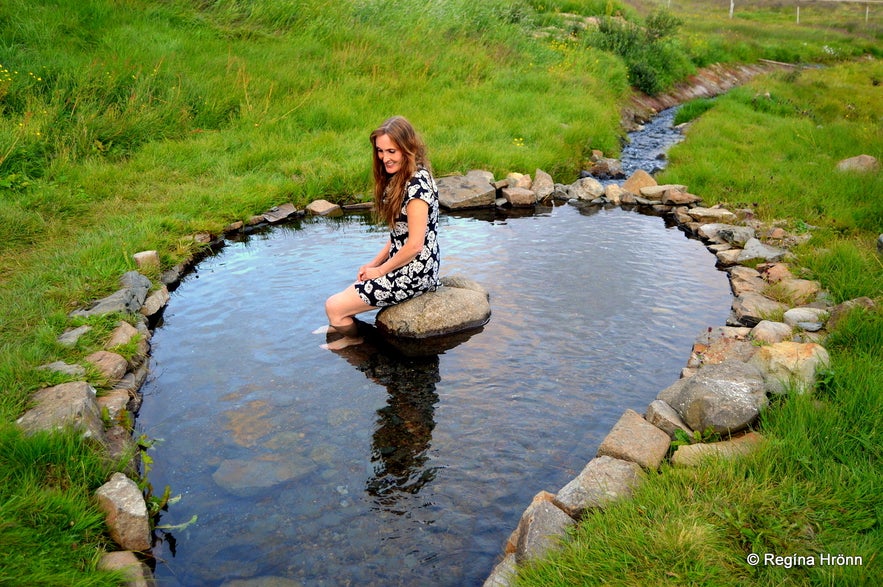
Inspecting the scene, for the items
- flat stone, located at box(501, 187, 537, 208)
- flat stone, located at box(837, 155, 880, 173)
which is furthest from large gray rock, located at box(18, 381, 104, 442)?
flat stone, located at box(837, 155, 880, 173)

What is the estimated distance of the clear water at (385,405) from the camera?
158 inches

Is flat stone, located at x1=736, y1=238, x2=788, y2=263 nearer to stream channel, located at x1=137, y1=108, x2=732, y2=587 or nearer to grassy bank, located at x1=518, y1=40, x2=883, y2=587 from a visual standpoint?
stream channel, located at x1=137, y1=108, x2=732, y2=587

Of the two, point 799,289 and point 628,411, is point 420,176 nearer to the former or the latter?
point 628,411

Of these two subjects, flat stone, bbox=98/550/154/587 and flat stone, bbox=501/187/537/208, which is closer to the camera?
flat stone, bbox=98/550/154/587

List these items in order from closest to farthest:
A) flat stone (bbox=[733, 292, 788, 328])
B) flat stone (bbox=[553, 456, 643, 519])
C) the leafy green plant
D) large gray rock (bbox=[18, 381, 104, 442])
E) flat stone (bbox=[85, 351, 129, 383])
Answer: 1. flat stone (bbox=[553, 456, 643, 519])
2. large gray rock (bbox=[18, 381, 104, 442])
3. flat stone (bbox=[85, 351, 129, 383])
4. flat stone (bbox=[733, 292, 788, 328])
5. the leafy green plant

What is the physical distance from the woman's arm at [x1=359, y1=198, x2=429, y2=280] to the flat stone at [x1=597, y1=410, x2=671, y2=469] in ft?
8.73

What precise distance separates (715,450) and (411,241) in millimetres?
3302

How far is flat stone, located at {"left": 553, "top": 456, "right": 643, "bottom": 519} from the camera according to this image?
3824mm

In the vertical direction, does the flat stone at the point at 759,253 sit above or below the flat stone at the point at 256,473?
above

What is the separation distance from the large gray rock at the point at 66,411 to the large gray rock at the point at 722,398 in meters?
3.88

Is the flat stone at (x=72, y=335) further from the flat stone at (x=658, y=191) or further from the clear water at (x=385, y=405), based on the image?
the flat stone at (x=658, y=191)

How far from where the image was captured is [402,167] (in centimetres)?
623

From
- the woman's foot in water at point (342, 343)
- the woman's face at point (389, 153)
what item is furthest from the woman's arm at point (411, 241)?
the woman's foot in water at point (342, 343)

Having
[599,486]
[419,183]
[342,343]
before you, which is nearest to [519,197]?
[419,183]
